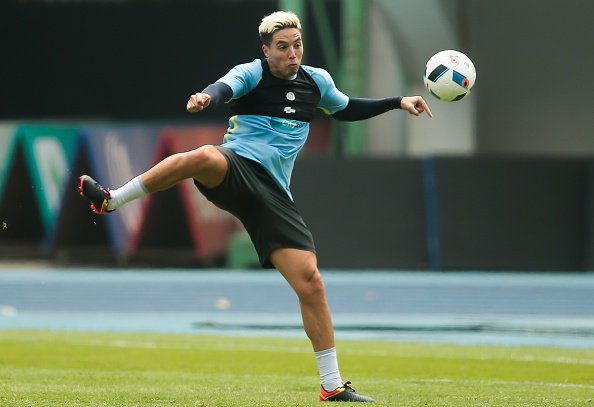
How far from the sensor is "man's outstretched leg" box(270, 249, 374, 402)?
265 inches

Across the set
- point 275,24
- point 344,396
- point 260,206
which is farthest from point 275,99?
point 344,396

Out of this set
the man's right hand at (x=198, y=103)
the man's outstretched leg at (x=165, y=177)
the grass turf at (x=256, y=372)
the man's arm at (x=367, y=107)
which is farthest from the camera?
the man's arm at (x=367, y=107)

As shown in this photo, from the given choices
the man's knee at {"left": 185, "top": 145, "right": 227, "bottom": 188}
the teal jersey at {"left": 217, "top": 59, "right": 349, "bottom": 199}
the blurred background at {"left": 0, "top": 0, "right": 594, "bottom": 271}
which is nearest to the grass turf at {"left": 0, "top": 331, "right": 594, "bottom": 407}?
the man's knee at {"left": 185, "top": 145, "right": 227, "bottom": 188}

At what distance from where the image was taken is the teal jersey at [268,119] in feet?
22.4

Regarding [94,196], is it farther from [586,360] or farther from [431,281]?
[431,281]

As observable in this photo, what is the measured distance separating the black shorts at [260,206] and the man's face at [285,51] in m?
0.58

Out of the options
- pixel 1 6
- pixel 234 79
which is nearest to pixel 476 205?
pixel 234 79

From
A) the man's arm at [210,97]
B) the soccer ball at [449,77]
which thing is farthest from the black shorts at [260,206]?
the soccer ball at [449,77]

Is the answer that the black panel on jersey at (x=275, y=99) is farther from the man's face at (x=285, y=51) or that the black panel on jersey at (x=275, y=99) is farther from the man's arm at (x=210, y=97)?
the man's arm at (x=210, y=97)

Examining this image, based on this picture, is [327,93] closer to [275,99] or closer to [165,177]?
[275,99]

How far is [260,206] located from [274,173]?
0.22 meters

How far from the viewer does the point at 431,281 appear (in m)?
17.2

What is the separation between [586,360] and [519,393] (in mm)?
3202

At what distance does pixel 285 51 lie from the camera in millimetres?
6871
